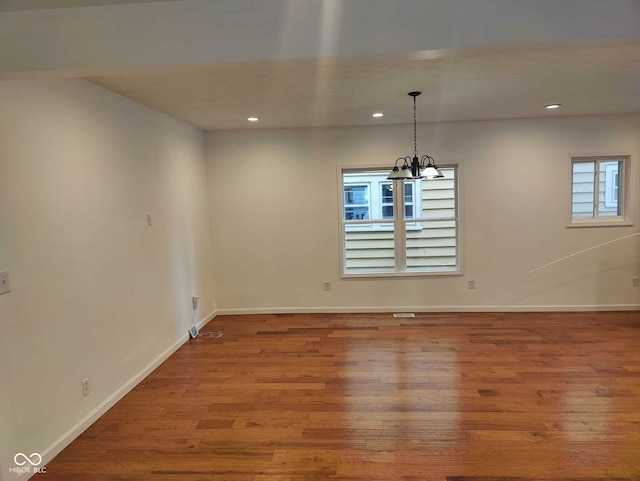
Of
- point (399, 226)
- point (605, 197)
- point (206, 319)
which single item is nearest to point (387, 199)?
point (399, 226)

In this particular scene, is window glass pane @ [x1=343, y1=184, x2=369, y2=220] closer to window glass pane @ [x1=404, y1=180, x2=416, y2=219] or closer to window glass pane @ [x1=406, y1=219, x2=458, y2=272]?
window glass pane @ [x1=404, y1=180, x2=416, y2=219]

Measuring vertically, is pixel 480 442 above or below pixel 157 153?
below

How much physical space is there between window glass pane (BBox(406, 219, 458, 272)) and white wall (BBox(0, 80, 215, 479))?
9.94 ft

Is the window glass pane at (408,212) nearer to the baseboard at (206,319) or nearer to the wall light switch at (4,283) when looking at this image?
the baseboard at (206,319)

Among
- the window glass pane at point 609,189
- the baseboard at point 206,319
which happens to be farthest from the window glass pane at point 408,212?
the baseboard at point 206,319

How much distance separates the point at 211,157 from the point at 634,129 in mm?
5309

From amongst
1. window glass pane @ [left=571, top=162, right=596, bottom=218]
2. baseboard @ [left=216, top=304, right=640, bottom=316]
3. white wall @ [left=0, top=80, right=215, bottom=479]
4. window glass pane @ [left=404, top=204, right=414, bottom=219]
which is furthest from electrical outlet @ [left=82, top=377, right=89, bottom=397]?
window glass pane @ [left=571, top=162, right=596, bottom=218]

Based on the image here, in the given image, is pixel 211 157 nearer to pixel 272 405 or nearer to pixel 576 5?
pixel 272 405

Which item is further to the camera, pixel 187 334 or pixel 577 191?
pixel 577 191

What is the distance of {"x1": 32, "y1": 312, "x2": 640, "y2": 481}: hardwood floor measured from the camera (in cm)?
221

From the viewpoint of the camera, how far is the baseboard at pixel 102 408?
2.38 metres

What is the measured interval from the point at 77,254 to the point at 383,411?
2.41m

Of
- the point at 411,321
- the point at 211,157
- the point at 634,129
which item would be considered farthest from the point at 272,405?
the point at 634,129

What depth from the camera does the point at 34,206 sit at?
231cm
